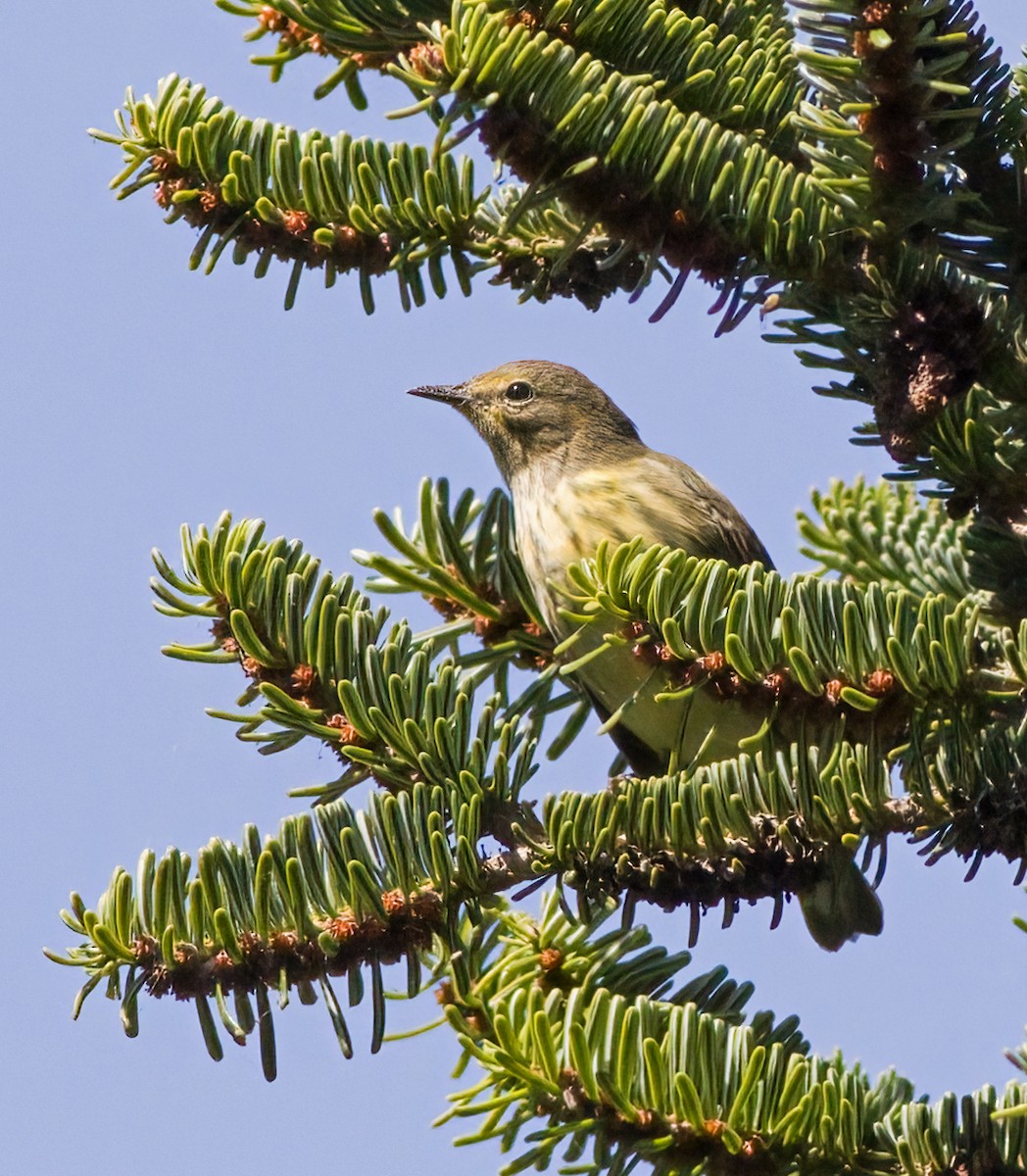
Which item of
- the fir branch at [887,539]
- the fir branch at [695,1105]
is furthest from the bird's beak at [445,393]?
the fir branch at [695,1105]

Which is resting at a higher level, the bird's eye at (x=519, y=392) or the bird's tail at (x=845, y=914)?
the bird's eye at (x=519, y=392)

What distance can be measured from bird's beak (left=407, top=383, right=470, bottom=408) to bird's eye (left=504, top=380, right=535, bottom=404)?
0.18m

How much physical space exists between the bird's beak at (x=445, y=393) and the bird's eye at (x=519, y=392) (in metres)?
0.18

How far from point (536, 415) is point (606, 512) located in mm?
1114

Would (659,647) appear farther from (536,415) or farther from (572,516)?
(536,415)

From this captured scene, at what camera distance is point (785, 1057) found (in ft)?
7.06

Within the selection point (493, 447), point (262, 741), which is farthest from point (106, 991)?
point (493, 447)

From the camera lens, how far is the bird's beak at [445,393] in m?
5.38

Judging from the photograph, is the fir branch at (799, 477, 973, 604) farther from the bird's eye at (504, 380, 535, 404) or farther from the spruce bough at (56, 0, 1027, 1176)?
the bird's eye at (504, 380, 535, 404)

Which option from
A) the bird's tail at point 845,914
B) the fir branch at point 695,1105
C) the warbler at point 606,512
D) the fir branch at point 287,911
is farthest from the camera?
the bird's tail at point 845,914

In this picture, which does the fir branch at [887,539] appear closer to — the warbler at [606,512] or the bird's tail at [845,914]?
the warbler at [606,512]

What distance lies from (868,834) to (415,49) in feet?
4.77

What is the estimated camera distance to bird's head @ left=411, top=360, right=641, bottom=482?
5.76 m

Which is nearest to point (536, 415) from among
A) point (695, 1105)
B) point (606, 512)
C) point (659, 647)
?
point (606, 512)
